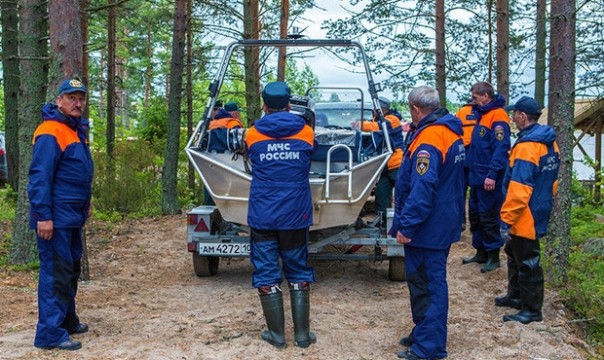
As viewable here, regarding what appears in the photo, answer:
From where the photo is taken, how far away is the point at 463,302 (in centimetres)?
621

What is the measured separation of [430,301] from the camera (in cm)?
466

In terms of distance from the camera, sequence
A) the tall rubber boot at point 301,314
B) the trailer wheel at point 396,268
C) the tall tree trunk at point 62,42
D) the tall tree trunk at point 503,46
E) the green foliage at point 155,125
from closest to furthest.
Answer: the tall rubber boot at point 301,314, the tall tree trunk at point 62,42, the trailer wheel at point 396,268, the tall tree trunk at point 503,46, the green foliage at point 155,125

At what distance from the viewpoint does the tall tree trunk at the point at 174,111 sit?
12.0m

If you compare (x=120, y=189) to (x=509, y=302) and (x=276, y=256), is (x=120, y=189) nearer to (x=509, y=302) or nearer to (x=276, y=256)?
(x=276, y=256)

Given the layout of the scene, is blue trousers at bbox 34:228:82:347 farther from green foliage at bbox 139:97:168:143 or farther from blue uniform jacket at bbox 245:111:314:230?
green foliage at bbox 139:97:168:143

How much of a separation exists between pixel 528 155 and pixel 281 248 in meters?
2.19

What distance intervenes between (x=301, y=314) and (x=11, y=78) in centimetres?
946

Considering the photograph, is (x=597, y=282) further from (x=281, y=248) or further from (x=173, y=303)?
(x=173, y=303)

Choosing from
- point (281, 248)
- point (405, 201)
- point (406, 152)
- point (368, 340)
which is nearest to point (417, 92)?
point (406, 152)

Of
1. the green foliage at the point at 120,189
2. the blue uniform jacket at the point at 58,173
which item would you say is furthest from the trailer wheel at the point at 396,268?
the green foliage at the point at 120,189

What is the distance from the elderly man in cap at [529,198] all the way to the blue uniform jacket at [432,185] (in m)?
0.75

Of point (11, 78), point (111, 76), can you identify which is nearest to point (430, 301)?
point (11, 78)

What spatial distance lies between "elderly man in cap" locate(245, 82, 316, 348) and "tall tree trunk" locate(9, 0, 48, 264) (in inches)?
139

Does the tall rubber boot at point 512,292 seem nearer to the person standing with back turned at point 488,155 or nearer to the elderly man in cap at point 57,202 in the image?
the person standing with back turned at point 488,155
